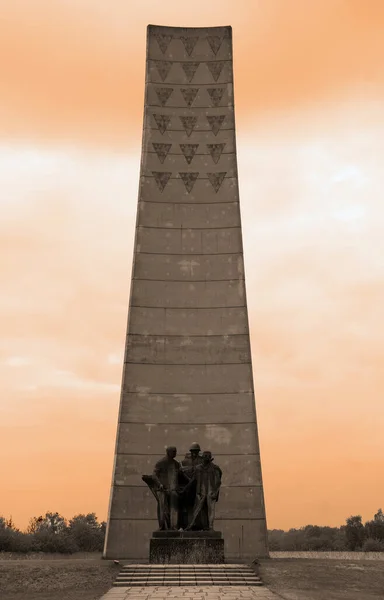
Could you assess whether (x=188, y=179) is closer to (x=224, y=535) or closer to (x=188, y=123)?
(x=188, y=123)

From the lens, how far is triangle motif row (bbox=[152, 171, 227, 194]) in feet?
86.1

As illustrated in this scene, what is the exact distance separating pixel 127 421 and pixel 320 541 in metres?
15.5

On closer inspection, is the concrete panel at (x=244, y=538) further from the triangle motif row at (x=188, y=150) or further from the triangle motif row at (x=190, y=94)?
the triangle motif row at (x=190, y=94)

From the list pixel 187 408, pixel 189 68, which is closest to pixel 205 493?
pixel 187 408

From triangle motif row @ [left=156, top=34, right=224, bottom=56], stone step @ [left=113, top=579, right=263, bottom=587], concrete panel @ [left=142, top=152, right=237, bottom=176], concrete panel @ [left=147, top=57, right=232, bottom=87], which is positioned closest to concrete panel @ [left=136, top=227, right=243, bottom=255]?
concrete panel @ [left=142, top=152, right=237, bottom=176]

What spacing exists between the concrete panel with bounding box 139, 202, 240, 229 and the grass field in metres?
12.3

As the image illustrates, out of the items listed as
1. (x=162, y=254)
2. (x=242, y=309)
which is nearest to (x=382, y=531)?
(x=242, y=309)

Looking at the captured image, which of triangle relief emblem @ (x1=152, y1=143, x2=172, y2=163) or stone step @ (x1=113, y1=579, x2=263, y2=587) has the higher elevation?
triangle relief emblem @ (x1=152, y1=143, x2=172, y2=163)

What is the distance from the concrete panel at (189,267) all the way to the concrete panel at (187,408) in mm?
4018

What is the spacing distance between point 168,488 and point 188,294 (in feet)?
29.9

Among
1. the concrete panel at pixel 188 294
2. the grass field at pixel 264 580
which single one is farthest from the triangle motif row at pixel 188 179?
the grass field at pixel 264 580

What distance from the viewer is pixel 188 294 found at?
982 inches

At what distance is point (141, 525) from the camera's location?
22.3 m

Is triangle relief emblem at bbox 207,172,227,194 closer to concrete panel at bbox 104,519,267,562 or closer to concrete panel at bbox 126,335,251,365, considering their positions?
concrete panel at bbox 126,335,251,365
